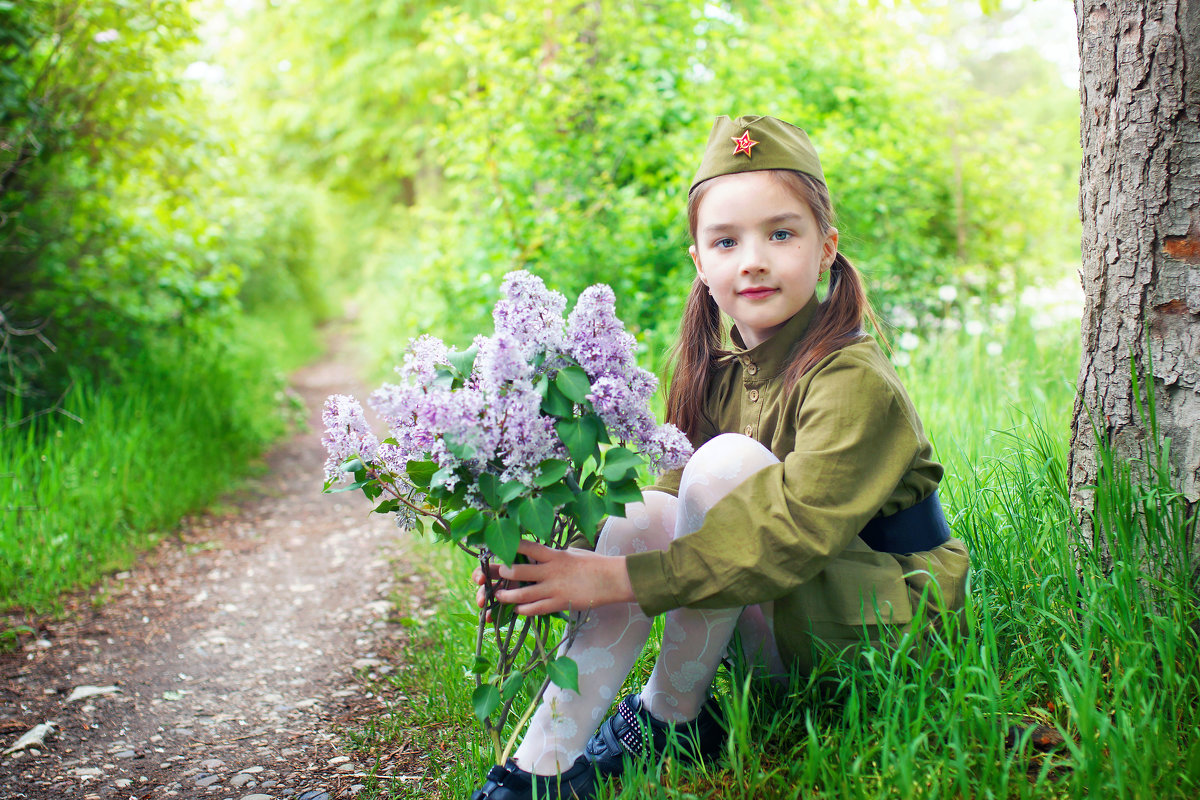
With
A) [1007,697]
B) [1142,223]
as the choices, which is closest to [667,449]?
[1007,697]

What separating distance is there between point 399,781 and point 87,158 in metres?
4.44

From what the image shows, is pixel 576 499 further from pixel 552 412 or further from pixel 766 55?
pixel 766 55

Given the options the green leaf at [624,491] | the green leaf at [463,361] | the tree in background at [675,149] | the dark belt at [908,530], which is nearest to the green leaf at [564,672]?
the green leaf at [624,491]

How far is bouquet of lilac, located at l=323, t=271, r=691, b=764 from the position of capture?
1346mm

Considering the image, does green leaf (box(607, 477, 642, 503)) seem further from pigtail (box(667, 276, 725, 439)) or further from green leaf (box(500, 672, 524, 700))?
pigtail (box(667, 276, 725, 439))

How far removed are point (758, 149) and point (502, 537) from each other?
103 centimetres

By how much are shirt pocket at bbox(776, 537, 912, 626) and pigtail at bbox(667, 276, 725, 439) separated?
0.56m

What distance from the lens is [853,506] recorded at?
148 centimetres

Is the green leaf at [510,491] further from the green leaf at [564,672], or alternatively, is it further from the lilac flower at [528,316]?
the green leaf at [564,672]

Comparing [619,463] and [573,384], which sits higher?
[573,384]

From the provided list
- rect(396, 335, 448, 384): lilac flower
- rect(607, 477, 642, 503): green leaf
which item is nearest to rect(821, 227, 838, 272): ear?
rect(607, 477, 642, 503): green leaf

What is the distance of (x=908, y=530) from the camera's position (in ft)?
5.55

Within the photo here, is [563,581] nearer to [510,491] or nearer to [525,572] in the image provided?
[525,572]

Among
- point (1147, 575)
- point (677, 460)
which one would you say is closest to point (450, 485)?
point (677, 460)
